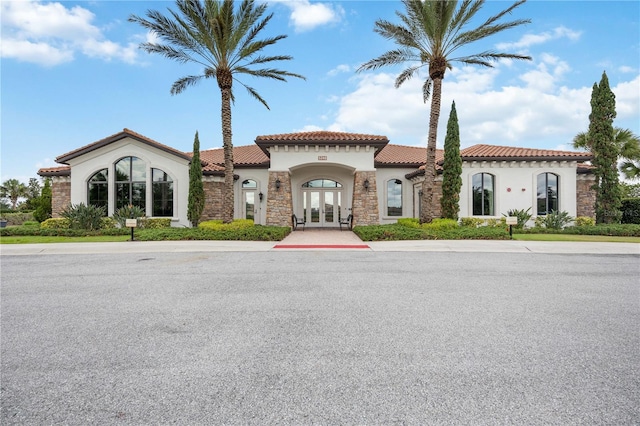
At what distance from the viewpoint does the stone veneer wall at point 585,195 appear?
20.8 metres

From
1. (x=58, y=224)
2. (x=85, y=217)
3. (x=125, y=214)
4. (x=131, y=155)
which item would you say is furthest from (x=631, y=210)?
(x=58, y=224)

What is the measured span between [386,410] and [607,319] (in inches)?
159

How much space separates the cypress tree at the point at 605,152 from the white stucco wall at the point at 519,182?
1.25m

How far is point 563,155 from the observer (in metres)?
19.2

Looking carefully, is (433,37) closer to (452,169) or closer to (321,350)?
(452,169)

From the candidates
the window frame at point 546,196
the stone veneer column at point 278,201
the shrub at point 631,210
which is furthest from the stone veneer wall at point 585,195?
the stone veneer column at point 278,201

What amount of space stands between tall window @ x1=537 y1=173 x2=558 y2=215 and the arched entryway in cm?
1145

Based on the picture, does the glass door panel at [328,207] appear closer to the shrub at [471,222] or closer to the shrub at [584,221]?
the shrub at [471,222]

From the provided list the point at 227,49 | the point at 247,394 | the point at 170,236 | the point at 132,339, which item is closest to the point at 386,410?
the point at 247,394

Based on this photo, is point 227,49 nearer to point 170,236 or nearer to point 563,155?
point 170,236

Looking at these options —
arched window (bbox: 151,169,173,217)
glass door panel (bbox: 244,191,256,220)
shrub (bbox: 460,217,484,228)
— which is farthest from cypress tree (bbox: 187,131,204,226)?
shrub (bbox: 460,217,484,228)

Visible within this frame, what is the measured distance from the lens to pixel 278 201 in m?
19.4

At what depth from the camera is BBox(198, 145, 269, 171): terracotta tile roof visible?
2216cm

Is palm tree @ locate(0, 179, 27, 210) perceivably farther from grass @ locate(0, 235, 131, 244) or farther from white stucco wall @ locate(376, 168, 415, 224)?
white stucco wall @ locate(376, 168, 415, 224)
